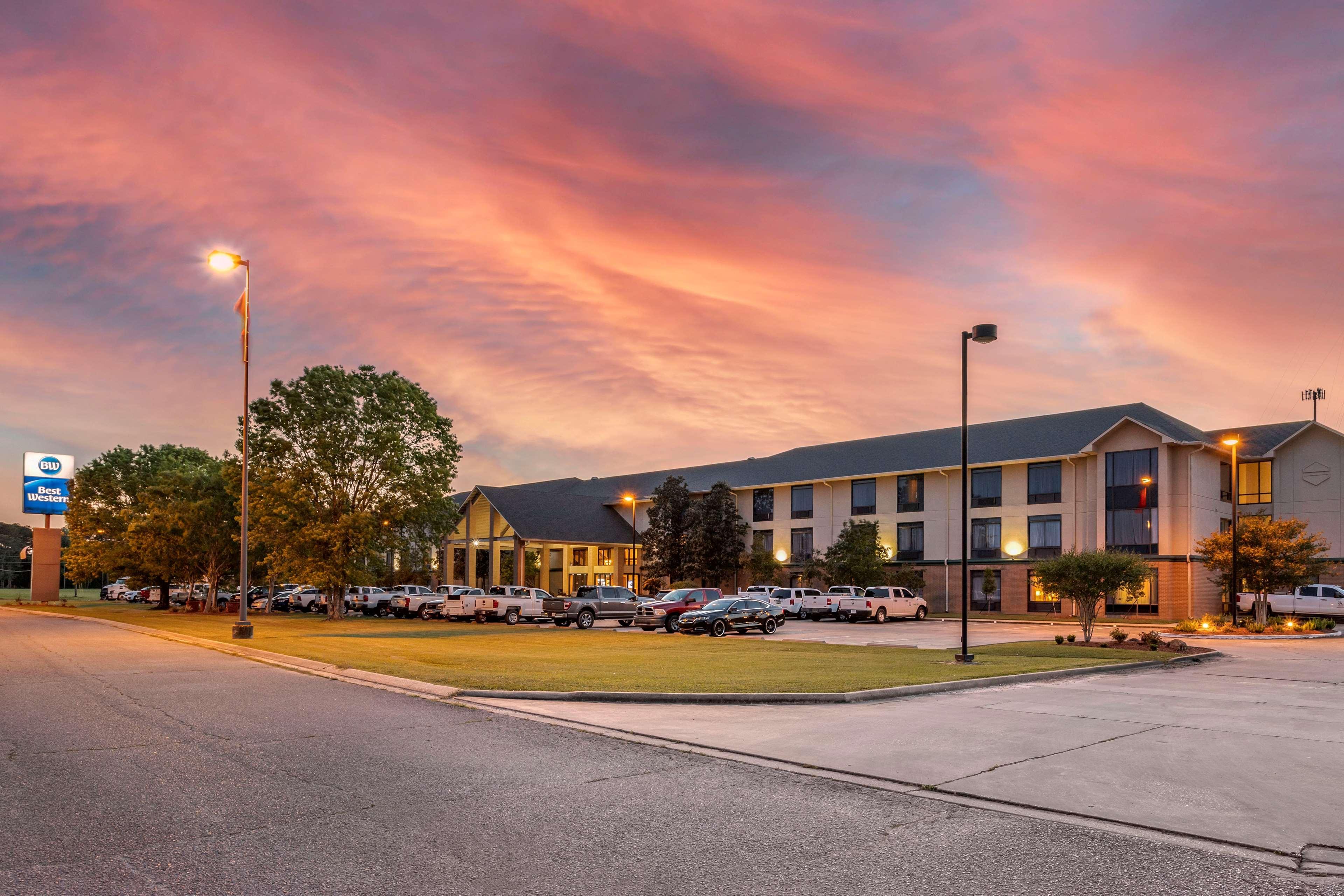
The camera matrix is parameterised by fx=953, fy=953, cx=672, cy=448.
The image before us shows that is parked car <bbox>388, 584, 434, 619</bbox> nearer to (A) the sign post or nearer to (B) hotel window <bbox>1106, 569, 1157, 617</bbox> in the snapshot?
(B) hotel window <bbox>1106, 569, 1157, 617</bbox>

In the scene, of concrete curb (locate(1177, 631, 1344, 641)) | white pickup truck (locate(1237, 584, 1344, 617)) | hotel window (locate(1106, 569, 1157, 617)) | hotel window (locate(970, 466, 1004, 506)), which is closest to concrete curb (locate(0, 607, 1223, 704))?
concrete curb (locate(1177, 631, 1344, 641))

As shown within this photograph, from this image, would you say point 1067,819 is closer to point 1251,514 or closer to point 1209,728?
point 1209,728

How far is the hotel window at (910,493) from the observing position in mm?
59156

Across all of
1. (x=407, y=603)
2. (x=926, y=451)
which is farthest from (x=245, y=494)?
(x=926, y=451)

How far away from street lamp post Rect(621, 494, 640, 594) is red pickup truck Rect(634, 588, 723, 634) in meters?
27.6

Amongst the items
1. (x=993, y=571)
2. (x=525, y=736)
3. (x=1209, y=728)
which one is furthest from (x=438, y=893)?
(x=993, y=571)

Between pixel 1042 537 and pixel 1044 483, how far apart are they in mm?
3026

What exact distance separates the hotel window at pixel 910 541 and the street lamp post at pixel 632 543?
17.5 meters

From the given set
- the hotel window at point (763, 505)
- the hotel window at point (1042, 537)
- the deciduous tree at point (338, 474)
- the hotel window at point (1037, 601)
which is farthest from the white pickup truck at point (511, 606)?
the hotel window at point (1042, 537)

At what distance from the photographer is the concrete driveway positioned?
7559mm

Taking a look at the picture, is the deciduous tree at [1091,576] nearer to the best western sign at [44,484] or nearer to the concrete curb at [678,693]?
the concrete curb at [678,693]

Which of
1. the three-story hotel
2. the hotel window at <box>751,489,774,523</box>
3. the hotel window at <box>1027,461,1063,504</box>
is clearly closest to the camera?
the three-story hotel

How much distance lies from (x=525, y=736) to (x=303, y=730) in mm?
2597

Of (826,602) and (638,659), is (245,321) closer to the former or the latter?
(638,659)
